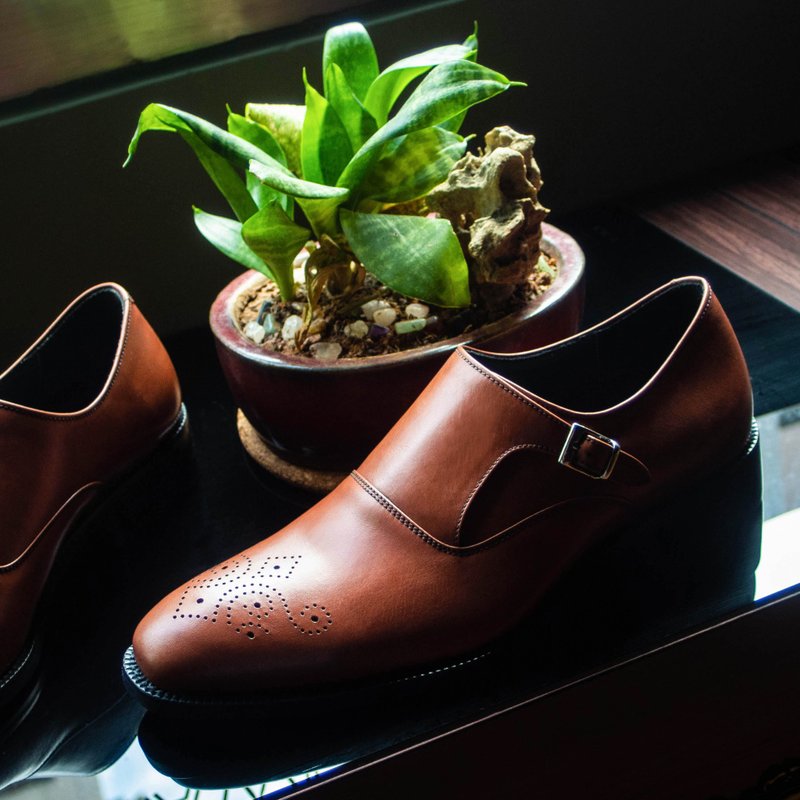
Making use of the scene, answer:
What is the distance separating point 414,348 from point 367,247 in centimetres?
7

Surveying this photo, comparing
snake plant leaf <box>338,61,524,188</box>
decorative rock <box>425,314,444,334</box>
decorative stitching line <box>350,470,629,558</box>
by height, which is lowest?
decorative stitching line <box>350,470,629,558</box>

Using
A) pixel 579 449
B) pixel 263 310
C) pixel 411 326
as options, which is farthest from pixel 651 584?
pixel 263 310

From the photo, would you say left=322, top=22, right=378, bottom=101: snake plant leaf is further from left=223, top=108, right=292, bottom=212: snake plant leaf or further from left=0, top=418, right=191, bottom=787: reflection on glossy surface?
left=0, top=418, right=191, bottom=787: reflection on glossy surface

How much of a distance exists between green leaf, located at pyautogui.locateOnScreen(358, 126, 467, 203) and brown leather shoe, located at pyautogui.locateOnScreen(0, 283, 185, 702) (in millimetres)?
180

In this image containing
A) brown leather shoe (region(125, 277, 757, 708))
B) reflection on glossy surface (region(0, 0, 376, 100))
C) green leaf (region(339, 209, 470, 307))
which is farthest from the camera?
reflection on glossy surface (region(0, 0, 376, 100))

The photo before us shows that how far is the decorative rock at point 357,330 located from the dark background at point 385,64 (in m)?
0.36

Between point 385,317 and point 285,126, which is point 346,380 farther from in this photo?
point 285,126

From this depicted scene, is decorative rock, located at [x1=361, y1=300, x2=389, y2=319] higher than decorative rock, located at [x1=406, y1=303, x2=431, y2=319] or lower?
higher

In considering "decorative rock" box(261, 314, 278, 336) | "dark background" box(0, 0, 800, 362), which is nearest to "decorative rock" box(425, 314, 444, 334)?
"decorative rock" box(261, 314, 278, 336)

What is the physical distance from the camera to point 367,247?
1.94 ft

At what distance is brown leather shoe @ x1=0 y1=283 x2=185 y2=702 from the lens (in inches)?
21.0

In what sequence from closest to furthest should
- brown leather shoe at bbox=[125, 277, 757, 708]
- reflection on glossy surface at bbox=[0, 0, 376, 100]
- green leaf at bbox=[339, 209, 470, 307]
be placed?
brown leather shoe at bbox=[125, 277, 757, 708] < green leaf at bbox=[339, 209, 470, 307] < reflection on glossy surface at bbox=[0, 0, 376, 100]

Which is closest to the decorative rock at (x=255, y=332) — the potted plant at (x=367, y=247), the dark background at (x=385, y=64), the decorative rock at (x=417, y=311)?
the potted plant at (x=367, y=247)

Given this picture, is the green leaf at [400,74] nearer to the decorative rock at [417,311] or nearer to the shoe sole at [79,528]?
the decorative rock at [417,311]
